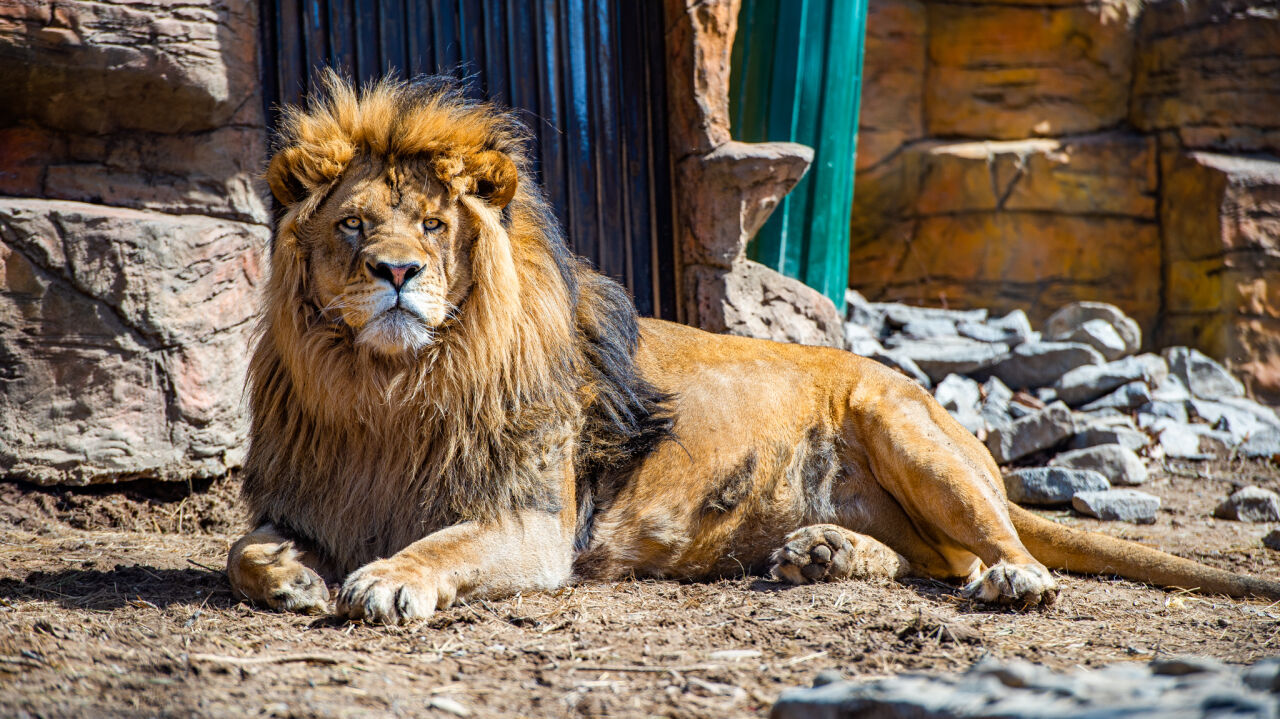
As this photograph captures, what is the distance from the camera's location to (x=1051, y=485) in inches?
218

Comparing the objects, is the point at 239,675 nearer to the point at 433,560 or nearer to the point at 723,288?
the point at 433,560

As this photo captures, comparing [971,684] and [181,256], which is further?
[181,256]

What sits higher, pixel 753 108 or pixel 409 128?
pixel 753 108

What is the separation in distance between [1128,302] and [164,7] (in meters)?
8.36

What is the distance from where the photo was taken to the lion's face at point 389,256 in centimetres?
315

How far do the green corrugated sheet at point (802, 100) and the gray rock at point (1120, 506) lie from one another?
1.92 meters

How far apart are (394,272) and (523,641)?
1.12 metres

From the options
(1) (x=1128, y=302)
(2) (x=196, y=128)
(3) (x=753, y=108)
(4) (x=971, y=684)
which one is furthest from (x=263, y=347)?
(1) (x=1128, y=302)

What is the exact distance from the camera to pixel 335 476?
3494 mm

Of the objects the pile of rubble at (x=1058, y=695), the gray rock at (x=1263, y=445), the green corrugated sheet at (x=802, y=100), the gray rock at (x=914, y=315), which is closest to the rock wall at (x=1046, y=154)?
the gray rock at (x=914, y=315)

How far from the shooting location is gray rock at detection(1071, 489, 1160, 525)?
206 inches

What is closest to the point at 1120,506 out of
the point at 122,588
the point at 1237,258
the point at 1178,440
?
the point at 1178,440

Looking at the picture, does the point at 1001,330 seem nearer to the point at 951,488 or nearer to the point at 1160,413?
the point at 1160,413

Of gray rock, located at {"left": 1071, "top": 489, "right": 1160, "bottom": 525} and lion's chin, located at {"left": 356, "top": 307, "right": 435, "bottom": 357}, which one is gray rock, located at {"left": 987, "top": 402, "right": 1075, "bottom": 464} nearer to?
gray rock, located at {"left": 1071, "top": 489, "right": 1160, "bottom": 525}
